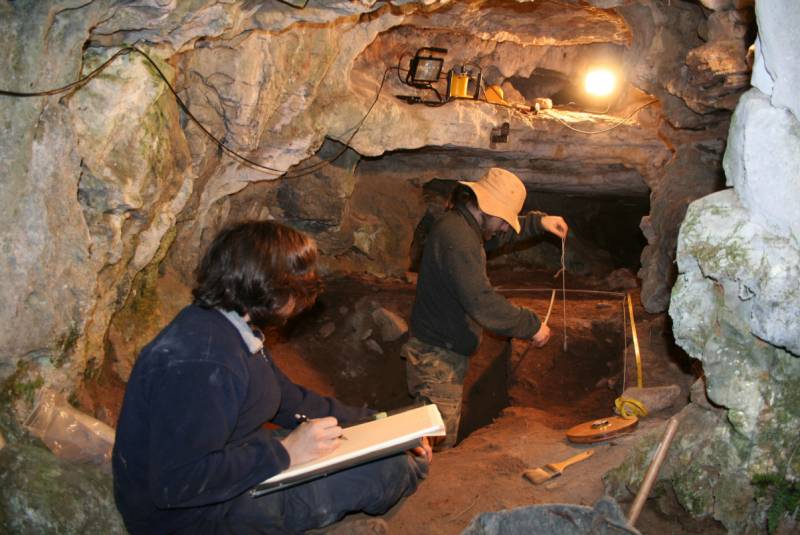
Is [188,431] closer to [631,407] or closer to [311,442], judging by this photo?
[311,442]

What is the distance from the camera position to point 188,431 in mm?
2443

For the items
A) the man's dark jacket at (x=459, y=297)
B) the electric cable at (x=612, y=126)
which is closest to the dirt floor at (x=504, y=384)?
the man's dark jacket at (x=459, y=297)

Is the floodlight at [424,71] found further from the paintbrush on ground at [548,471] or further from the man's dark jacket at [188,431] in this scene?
the man's dark jacket at [188,431]

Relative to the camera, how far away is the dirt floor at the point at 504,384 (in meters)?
3.84

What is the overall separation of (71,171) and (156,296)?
2130mm

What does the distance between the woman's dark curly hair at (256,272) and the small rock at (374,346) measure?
184 inches

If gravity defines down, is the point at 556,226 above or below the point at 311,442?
Answer: above

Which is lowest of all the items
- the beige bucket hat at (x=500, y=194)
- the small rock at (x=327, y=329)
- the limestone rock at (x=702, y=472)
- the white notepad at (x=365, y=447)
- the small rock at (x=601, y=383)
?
the small rock at (x=601, y=383)

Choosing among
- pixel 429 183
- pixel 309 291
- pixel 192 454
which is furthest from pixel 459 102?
pixel 192 454

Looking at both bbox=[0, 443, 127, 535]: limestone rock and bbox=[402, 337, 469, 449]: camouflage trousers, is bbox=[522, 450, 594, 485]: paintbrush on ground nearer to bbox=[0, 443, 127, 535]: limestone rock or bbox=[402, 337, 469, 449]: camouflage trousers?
bbox=[402, 337, 469, 449]: camouflage trousers

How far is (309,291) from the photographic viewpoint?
287 cm

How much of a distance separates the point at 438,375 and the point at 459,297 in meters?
0.74

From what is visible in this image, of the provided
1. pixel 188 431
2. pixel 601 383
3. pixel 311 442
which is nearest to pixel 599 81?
pixel 601 383

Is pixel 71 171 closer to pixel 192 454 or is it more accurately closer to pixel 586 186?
pixel 192 454
